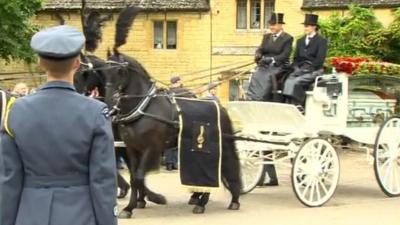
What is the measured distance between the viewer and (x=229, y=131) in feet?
31.7

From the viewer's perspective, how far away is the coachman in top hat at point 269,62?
10.5 meters

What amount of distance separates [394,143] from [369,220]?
215 cm

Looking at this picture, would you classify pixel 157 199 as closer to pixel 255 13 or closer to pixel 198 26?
pixel 198 26

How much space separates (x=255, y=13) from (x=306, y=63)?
63.3 ft

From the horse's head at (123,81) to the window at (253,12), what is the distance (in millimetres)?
20719

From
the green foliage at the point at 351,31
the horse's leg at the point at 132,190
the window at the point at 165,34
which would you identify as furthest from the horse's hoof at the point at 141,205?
the window at the point at 165,34

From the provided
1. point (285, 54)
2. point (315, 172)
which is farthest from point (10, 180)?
point (285, 54)

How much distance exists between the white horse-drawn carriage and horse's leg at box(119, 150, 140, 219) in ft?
5.57

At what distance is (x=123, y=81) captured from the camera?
29.7ft

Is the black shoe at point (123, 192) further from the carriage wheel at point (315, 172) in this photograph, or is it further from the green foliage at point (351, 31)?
the green foliage at point (351, 31)

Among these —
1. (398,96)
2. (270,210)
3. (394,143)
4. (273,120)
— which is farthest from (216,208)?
(398,96)

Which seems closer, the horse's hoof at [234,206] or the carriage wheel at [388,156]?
the horse's hoof at [234,206]

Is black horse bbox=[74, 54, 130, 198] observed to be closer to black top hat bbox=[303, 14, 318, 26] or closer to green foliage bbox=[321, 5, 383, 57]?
black top hat bbox=[303, 14, 318, 26]

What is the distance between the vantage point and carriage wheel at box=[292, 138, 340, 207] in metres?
9.76
